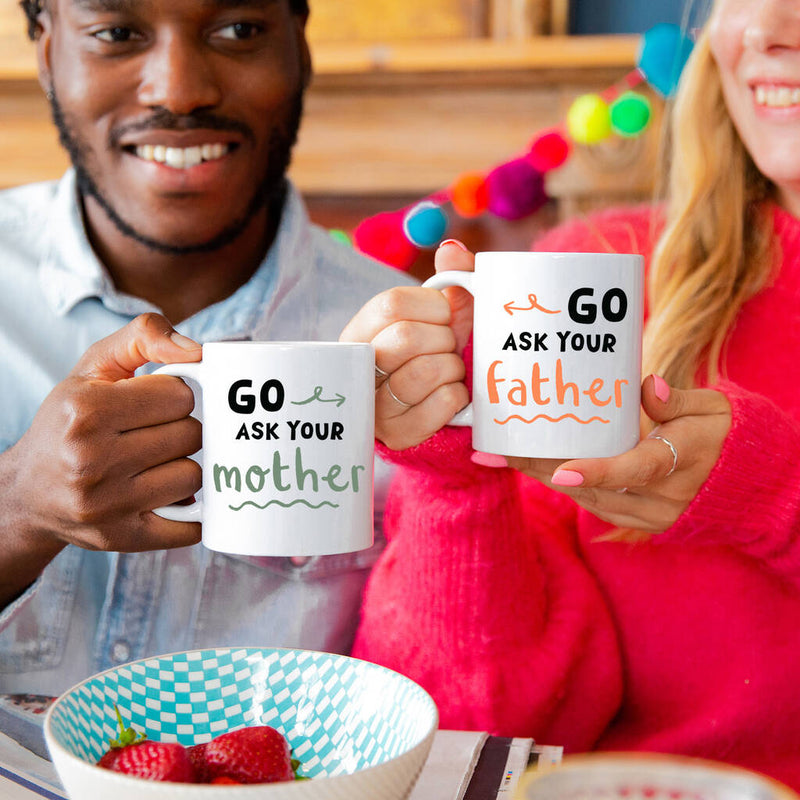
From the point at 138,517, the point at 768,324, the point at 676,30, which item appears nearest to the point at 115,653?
the point at 138,517

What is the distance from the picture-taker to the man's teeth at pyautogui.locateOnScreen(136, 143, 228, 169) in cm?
115

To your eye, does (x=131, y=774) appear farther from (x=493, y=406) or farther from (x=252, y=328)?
(x=252, y=328)

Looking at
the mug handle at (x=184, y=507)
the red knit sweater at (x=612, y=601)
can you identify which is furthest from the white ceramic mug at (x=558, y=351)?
the mug handle at (x=184, y=507)

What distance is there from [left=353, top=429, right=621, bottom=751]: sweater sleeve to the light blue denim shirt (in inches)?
4.0

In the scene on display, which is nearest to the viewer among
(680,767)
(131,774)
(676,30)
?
(680,767)

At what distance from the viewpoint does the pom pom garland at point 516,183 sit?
6.05 ft

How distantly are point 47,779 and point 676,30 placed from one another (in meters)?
1.50

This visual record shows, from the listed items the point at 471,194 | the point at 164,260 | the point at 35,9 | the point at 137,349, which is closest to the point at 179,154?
the point at 164,260

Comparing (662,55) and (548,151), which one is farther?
(548,151)

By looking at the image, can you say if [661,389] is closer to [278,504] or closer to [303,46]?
[278,504]

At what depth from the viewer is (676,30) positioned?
1667 millimetres

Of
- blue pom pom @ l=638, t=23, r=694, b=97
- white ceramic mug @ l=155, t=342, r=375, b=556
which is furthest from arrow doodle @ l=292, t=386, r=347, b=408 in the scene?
blue pom pom @ l=638, t=23, r=694, b=97

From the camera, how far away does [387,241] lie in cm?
195

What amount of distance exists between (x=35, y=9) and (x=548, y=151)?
98 cm
